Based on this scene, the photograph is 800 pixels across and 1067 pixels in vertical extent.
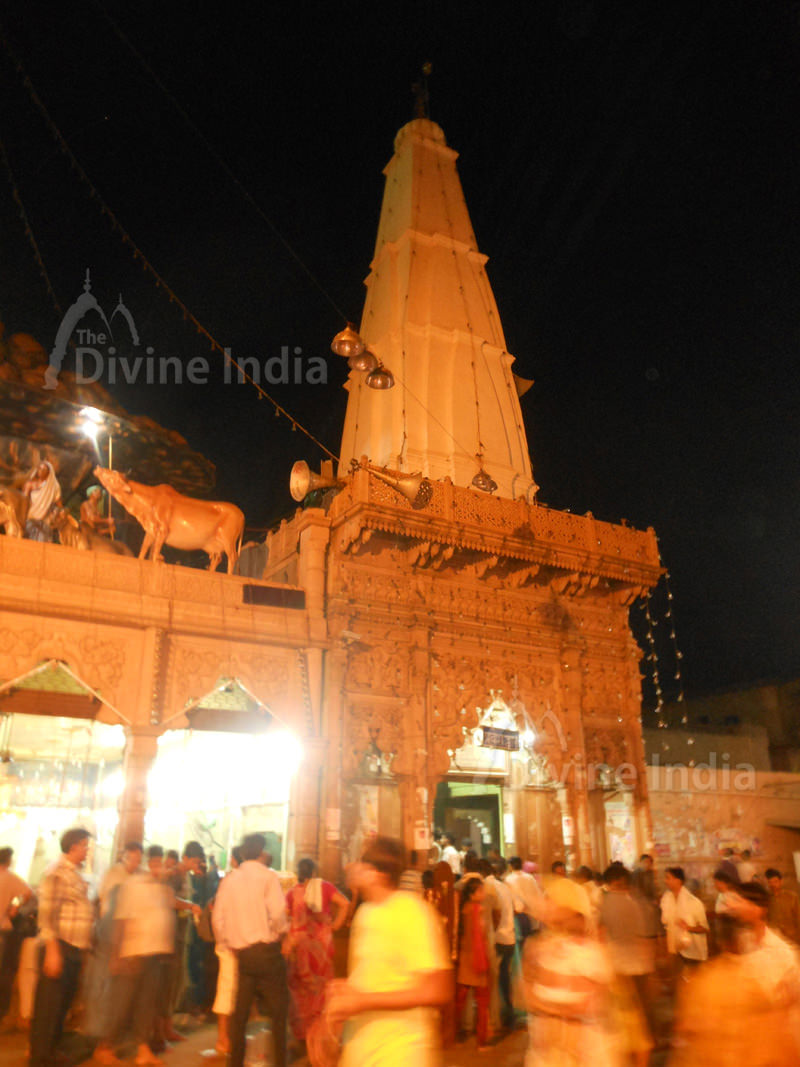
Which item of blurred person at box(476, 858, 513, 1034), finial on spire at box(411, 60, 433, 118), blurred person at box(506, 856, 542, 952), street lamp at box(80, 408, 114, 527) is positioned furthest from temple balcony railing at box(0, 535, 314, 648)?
finial on spire at box(411, 60, 433, 118)

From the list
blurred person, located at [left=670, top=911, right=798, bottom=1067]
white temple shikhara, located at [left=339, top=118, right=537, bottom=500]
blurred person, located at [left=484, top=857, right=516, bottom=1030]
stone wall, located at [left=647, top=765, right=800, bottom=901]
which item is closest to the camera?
blurred person, located at [left=670, top=911, right=798, bottom=1067]

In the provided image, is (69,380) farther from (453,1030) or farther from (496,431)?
(453,1030)

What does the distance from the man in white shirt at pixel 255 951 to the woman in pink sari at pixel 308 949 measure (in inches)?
39.5

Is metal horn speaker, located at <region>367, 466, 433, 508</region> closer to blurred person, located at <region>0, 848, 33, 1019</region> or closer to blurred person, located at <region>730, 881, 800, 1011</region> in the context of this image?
blurred person, located at <region>0, 848, 33, 1019</region>

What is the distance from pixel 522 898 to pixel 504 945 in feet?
3.40

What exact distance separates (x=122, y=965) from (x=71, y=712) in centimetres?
725

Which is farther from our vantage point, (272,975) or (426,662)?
(426,662)

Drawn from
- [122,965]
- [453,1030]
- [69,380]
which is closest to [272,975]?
[122,965]

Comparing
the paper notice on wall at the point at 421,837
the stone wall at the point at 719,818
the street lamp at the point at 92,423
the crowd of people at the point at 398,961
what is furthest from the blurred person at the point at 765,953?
the street lamp at the point at 92,423

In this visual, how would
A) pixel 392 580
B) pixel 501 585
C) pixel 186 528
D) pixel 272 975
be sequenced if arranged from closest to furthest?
pixel 272 975
pixel 186 528
pixel 392 580
pixel 501 585

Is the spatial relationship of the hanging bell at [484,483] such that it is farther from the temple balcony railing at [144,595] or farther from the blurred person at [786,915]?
the blurred person at [786,915]

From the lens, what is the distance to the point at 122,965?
6.03 m

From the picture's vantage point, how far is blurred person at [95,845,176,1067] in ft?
19.9

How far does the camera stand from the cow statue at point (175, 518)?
42.9 ft
